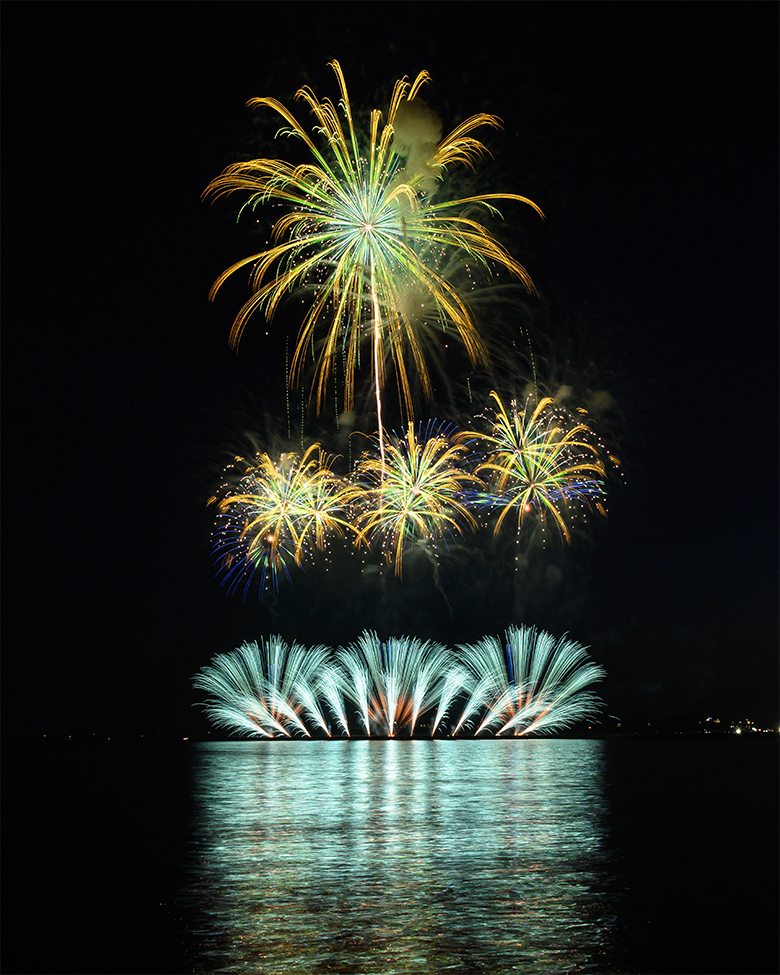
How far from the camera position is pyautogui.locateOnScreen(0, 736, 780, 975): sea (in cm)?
1068

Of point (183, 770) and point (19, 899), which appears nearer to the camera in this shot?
point (19, 899)

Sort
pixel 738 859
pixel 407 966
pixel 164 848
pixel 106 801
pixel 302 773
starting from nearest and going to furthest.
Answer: pixel 407 966 < pixel 738 859 < pixel 164 848 < pixel 106 801 < pixel 302 773

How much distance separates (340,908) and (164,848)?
8982 mm

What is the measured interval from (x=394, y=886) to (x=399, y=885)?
0.13 metres

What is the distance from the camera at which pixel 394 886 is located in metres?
14.9

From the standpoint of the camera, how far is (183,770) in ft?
192

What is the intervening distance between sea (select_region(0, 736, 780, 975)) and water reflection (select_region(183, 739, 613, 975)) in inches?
2.0

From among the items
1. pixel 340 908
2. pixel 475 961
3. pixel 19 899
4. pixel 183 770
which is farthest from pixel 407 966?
pixel 183 770

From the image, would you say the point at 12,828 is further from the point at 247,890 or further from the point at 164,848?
the point at 247,890

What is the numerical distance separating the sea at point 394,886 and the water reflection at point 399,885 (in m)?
0.05

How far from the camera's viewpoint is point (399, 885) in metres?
15.0

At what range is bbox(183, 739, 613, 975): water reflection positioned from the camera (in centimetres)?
1055

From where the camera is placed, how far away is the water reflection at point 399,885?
10.5 m

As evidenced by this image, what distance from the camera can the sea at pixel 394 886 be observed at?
10.7 metres
